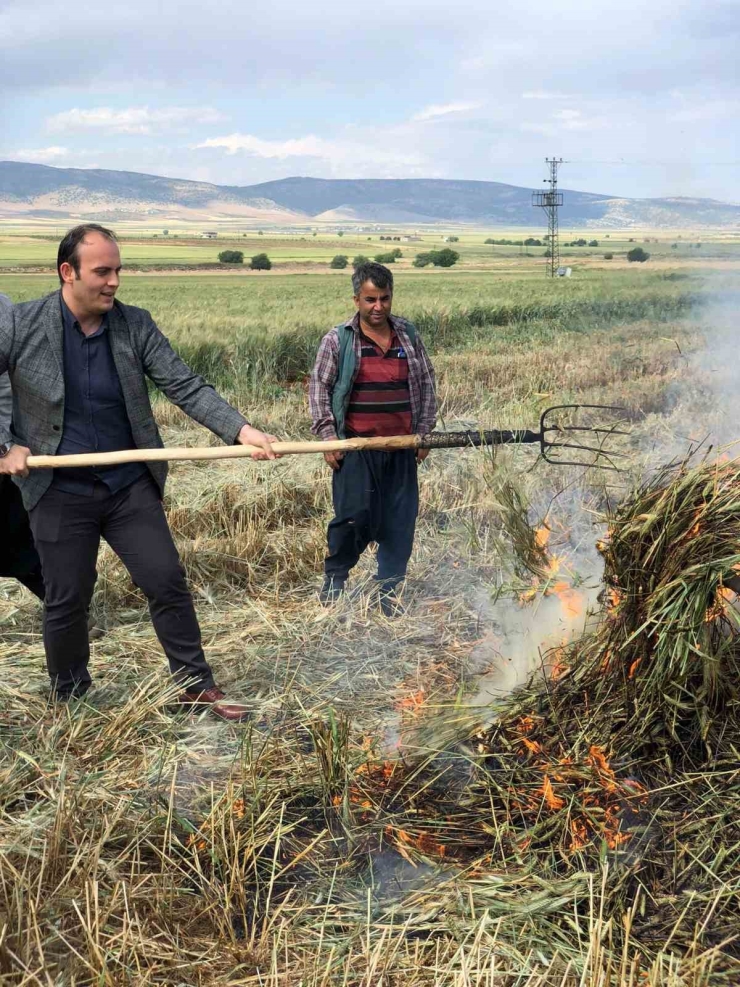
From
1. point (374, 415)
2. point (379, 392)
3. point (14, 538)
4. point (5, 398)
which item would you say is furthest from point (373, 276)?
point (14, 538)

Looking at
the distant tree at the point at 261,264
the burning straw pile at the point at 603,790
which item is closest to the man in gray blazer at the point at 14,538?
the burning straw pile at the point at 603,790

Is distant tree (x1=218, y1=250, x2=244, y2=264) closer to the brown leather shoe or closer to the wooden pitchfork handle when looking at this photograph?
the wooden pitchfork handle

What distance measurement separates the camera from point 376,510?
15.9 ft

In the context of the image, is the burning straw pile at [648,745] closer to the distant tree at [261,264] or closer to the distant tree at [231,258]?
the distant tree at [261,264]

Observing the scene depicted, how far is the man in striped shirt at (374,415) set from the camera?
4.75m

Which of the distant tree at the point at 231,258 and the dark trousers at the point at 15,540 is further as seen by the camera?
the distant tree at the point at 231,258

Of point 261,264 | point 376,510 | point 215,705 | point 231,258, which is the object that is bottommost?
point 215,705

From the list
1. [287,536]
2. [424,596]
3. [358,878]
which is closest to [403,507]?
[424,596]

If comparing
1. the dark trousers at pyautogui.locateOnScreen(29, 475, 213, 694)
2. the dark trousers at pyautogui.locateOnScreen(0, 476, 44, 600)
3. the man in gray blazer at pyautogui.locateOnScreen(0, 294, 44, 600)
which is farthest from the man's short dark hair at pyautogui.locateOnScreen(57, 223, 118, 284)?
the dark trousers at pyautogui.locateOnScreen(0, 476, 44, 600)

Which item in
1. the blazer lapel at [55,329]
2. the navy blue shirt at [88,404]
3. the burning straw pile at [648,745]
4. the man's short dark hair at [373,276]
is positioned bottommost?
the burning straw pile at [648,745]

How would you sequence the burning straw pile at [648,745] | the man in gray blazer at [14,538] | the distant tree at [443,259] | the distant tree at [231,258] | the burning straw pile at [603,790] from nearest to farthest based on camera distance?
the burning straw pile at [603,790], the burning straw pile at [648,745], the man in gray blazer at [14,538], the distant tree at [231,258], the distant tree at [443,259]

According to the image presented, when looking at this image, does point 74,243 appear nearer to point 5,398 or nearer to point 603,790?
point 5,398

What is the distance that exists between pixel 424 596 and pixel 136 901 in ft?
8.19

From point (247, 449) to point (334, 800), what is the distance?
1329 millimetres
